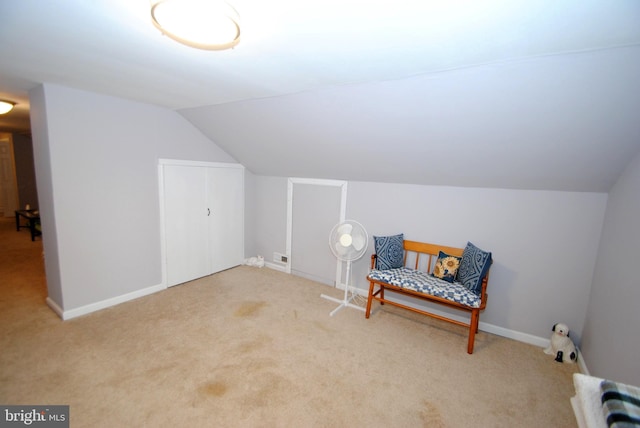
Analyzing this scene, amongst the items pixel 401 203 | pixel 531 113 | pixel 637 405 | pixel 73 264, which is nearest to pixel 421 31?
pixel 531 113

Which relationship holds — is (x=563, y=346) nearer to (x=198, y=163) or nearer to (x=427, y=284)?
(x=427, y=284)

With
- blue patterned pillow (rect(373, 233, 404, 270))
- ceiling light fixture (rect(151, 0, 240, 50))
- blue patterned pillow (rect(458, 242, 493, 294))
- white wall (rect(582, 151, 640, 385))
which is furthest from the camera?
blue patterned pillow (rect(373, 233, 404, 270))

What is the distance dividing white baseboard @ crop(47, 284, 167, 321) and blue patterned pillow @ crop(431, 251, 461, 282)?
328 centimetres

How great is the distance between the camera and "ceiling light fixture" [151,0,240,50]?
1057 mm

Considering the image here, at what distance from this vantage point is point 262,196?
14.6ft

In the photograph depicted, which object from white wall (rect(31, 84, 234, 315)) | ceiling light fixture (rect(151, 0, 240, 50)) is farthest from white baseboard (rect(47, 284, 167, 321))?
ceiling light fixture (rect(151, 0, 240, 50))

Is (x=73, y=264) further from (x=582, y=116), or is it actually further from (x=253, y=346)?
A: (x=582, y=116)

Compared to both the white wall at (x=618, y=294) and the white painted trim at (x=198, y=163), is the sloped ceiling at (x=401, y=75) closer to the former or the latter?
the white wall at (x=618, y=294)

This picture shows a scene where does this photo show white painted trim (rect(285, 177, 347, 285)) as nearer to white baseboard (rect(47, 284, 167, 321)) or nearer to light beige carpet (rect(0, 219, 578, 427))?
light beige carpet (rect(0, 219, 578, 427))

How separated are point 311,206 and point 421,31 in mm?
2782

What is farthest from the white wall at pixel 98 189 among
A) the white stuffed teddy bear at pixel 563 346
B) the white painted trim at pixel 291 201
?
the white stuffed teddy bear at pixel 563 346

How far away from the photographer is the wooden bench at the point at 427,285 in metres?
2.47

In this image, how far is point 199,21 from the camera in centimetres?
114

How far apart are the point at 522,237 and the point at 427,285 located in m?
1.03
